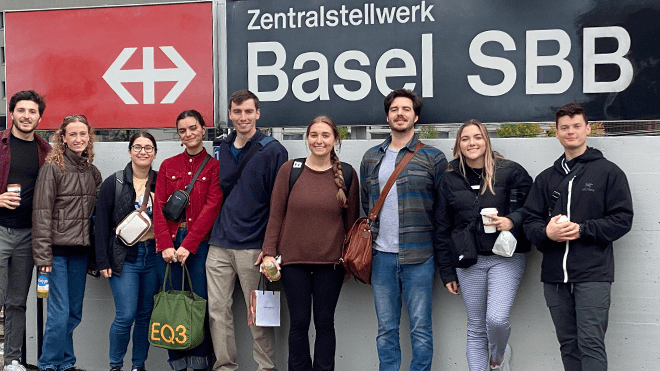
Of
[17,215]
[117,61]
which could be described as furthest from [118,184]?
[117,61]

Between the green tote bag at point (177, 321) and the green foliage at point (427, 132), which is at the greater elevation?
the green foliage at point (427, 132)

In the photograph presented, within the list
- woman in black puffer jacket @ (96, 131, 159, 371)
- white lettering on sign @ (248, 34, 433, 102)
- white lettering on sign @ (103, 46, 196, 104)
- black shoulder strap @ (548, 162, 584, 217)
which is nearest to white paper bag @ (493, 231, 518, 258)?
black shoulder strap @ (548, 162, 584, 217)

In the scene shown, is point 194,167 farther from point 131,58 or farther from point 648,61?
point 648,61

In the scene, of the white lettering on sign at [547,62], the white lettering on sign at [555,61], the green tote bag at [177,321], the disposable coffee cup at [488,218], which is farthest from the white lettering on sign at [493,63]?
the green tote bag at [177,321]

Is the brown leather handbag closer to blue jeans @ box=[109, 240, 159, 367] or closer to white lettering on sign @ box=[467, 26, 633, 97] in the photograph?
white lettering on sign @ box=[467, 26, 633, 97]

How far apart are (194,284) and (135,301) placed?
0.45 meters

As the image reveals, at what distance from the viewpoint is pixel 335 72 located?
17.0ft

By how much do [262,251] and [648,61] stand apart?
3.08 m

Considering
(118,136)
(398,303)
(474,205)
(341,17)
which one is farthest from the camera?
(118,136)

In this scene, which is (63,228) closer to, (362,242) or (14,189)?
(14,189)

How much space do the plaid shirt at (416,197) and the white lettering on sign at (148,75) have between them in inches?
76.8

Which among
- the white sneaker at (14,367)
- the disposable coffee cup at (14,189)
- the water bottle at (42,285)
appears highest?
the disposable coffee cup at (14,189)

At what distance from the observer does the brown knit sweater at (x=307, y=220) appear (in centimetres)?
428

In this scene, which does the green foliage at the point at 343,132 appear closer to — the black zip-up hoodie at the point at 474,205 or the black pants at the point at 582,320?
the black zip-up hoodie at the point at 474,205
